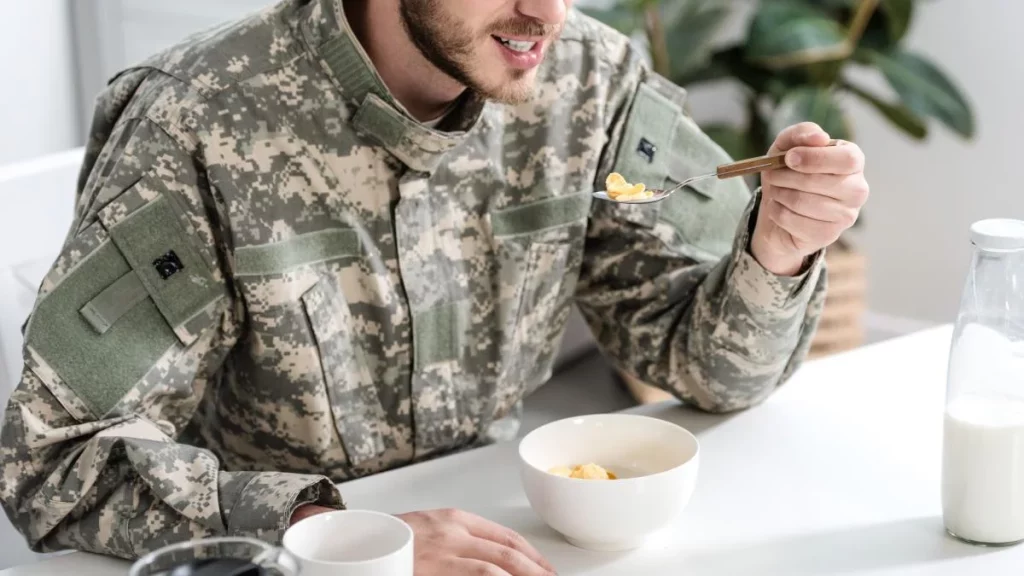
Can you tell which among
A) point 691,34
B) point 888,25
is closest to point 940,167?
point 888,25

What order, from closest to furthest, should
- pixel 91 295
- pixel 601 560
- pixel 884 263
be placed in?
pixel 601 560, pixel 91 295, pixel 884 263

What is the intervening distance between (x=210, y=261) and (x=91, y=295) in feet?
0.43

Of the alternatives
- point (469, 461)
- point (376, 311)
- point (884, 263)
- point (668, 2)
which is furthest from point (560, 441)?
point (884, 263)

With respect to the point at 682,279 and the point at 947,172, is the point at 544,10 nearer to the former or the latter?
the point at 682,279

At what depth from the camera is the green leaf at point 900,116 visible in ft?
9.82

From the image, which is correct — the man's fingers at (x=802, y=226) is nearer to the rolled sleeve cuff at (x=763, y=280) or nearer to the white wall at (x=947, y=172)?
the rolled sleeve cuff at (x=763, y=280)

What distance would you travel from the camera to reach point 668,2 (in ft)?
9.54

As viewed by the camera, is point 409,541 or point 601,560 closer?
point 409,541

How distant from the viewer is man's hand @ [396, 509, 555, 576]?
1068 mm

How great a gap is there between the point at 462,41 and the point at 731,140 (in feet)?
5.60

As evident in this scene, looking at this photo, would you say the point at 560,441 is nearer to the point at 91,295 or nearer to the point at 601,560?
the point at 601,560

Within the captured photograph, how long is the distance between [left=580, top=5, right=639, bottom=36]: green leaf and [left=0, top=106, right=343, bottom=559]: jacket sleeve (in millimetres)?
1642

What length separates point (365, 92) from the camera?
54.0 inches

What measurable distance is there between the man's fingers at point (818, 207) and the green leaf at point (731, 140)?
5.60 feet
